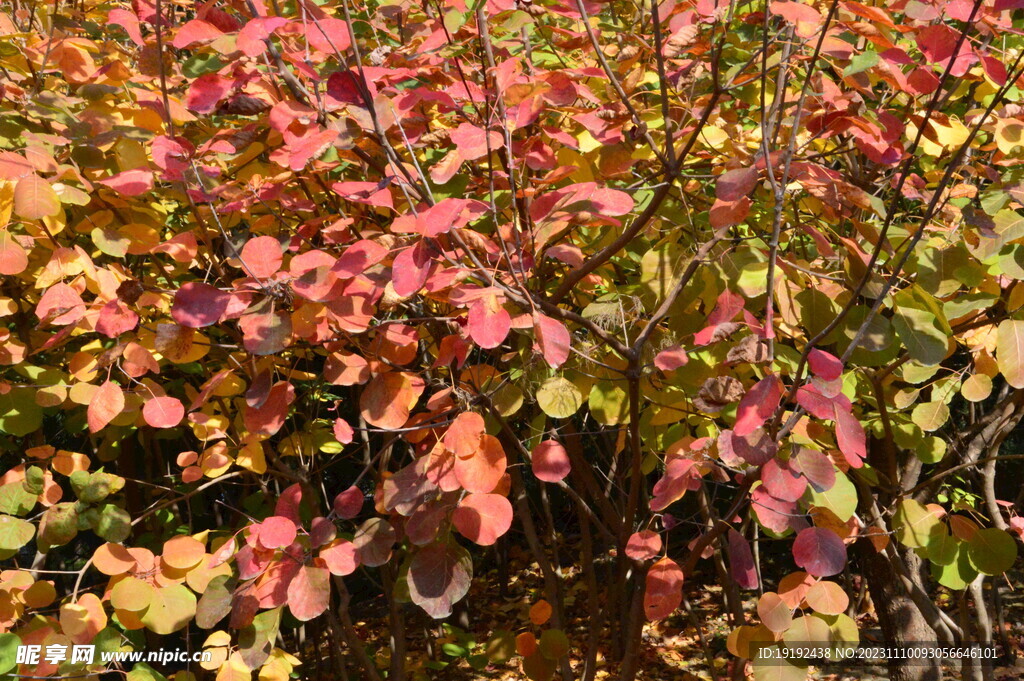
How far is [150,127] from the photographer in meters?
1.79

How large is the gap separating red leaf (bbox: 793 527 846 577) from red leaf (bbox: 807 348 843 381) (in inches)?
10.6

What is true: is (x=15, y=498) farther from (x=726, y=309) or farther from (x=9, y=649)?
(x=726, y=309)

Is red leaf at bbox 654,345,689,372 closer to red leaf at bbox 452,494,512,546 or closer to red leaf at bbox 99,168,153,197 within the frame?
red leaf at bbox 452,494,512,546

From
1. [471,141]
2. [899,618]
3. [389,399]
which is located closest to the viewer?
[471,141]

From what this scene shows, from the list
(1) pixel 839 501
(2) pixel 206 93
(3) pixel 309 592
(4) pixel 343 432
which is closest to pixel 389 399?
(4) pixel 343 432

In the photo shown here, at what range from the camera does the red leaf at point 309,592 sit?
1328 mm

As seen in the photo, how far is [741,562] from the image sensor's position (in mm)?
1438

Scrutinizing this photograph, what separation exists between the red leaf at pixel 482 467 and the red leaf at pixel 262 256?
16.9 inches

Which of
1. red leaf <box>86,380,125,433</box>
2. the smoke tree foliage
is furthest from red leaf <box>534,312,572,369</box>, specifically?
red leaf <box>86,380,125,433</box>

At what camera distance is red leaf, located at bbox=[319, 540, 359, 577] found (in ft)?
4.54

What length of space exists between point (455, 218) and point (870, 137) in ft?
2.53

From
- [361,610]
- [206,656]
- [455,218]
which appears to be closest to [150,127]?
[455,218]

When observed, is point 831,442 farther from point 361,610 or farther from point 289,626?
point 361,610

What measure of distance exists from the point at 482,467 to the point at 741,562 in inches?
20.5
